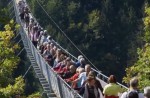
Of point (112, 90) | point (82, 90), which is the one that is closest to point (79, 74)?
point (82, 90)

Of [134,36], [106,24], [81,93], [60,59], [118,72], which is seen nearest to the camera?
[81,93]

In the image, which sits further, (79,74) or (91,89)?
(79,74)

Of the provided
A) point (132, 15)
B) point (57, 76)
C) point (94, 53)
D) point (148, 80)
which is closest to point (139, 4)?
point (132, 15)

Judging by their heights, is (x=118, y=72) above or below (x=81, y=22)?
below

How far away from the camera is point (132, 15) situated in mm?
93750

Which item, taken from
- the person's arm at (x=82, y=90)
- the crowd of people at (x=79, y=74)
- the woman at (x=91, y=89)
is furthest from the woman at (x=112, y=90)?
the person's arm at (x=82, y=90)

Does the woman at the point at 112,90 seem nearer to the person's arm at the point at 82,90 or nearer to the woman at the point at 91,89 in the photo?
the woman at the point at 91,89

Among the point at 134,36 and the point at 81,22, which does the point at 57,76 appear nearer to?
the point at 134,36

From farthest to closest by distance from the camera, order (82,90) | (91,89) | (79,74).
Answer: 1. (79,74)
2. (82,90)
3. (91,89)

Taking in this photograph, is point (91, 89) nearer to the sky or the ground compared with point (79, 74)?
nearer to the ground

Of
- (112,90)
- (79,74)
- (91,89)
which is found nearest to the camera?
(112,90)

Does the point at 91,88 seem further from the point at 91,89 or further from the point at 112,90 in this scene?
the point at 112,90

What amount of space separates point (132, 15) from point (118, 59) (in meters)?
8.12

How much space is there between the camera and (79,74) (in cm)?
1317
